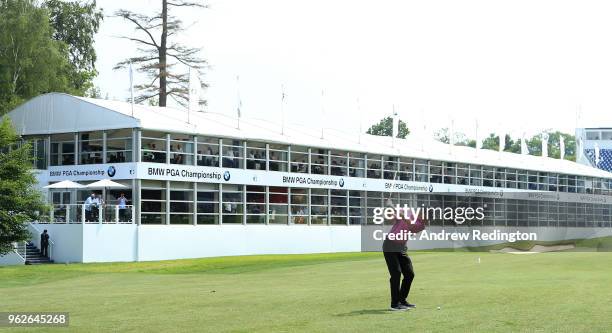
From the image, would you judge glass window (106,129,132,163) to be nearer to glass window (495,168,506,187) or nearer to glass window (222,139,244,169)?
glass window (222,139,244,169)

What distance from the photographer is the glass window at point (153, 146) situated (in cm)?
5083

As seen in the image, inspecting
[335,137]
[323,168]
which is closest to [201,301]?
[323,168]

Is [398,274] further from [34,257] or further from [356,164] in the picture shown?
[356,164]

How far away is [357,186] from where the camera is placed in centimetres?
6562

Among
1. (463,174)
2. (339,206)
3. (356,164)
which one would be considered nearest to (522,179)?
(463,174)

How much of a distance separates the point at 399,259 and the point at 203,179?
119 ft

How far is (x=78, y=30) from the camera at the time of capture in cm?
7994

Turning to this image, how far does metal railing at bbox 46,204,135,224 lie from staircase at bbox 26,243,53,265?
169 centimetres

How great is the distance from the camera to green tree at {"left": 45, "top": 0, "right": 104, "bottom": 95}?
79688 mm

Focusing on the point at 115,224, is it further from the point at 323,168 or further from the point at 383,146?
the point at 383,146

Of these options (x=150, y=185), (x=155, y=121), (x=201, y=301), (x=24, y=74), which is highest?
(x=24, y=74)

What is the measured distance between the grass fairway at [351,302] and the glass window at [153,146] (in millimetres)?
17756

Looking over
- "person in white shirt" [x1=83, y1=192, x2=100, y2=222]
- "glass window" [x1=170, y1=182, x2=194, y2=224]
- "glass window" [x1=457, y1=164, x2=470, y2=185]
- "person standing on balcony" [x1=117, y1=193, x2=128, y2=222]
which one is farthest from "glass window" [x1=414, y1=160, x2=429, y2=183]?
"person in white shirt" [x1=83, y1=192, x2=100, y2=222]

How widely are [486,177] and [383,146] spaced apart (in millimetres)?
14468
